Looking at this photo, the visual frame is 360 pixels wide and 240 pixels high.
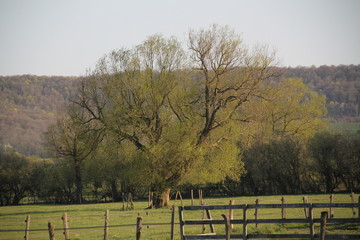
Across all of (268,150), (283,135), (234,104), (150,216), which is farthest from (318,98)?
(150,216)

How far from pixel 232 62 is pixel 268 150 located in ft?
82.1

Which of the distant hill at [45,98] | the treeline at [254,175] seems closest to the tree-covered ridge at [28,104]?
the distant hill at [45,98]

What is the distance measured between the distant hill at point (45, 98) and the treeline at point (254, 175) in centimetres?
4463

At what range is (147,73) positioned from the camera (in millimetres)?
39125

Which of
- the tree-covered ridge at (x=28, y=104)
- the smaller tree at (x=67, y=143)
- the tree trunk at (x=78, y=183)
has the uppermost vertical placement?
the tree-covered ridge at (x=28, y=104)

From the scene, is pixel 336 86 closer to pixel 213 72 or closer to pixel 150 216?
pixel 213 72

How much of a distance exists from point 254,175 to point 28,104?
116323 mm

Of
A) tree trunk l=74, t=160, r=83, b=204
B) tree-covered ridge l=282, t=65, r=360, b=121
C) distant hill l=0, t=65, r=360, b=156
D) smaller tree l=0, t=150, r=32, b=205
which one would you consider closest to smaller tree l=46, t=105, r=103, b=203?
tree trunk l=74, t=160, r=83, b=204

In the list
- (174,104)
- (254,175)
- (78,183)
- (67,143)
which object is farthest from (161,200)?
(78,183)

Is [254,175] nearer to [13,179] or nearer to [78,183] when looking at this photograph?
[78,183]

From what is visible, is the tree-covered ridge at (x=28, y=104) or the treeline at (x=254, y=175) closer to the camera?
the treeline at (x=254, y=175)

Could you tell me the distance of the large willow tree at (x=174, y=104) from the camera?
38.1 metres

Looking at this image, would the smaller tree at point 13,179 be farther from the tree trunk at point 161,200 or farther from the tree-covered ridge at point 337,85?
the tree-covered ridge at point 337,85

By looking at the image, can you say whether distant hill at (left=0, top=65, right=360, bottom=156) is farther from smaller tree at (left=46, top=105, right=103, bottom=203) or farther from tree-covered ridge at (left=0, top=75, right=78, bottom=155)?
smaller tree at (left=46, top=105, right=103, bottom=203)
